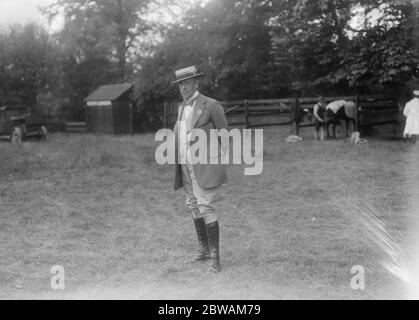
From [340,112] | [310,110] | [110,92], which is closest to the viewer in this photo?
[340,112]

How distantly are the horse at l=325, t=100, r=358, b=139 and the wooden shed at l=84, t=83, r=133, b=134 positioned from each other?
11.6m

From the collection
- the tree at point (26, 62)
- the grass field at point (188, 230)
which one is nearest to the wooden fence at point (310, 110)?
the grass field at point (188, 230)

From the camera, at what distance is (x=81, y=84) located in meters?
34.5

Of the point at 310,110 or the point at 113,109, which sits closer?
the point at 310,110

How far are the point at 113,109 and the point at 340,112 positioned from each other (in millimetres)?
13370

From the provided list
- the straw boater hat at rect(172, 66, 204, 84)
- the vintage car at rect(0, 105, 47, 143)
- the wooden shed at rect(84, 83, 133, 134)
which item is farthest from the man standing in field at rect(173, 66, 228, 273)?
the wooden shed at rect(84, 83, 133, 134)

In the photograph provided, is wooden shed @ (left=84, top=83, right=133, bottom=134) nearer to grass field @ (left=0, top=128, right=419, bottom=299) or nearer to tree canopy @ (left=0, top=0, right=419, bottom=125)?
tree canopy @ (left=0, top=0, right=419, bottom=125)

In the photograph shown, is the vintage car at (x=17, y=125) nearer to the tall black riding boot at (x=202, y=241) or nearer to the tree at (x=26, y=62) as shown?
the tree at (x=26, y=62)

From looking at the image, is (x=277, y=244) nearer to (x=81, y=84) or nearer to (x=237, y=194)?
(x=237, y=194)

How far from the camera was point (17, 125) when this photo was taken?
21.9 meters

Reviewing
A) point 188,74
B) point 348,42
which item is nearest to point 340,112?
point 348,42

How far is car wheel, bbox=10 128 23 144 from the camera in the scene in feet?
70.8

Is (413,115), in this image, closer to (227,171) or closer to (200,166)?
(227,171)

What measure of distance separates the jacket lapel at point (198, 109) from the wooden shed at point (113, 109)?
21997 millimetres
